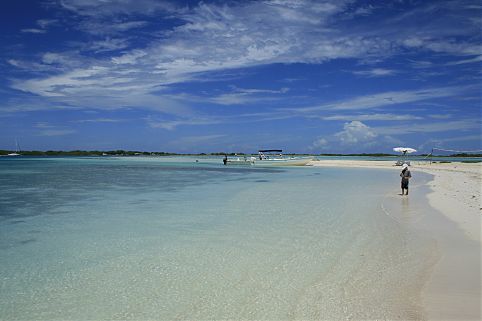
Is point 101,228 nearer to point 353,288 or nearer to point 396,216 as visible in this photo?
point 353,288

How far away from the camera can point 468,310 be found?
185 inches

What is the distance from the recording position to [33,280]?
614 centimetres

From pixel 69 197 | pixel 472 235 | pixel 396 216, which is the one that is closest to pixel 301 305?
pixel 472 235

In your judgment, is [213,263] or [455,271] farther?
[213,263]

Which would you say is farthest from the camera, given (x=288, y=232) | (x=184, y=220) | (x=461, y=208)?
(x=461, y=208)

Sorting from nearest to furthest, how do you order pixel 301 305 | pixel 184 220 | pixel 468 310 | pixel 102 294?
pixel 468 310 < pixel 301 305 < pixel 102 294 < pixel 184 220

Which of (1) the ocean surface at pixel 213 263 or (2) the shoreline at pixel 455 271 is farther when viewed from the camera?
(1) the ocean surface at pixel 213 263

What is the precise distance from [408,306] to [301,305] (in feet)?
4.76

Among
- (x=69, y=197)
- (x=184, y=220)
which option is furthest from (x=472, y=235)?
(x=69, y=197)

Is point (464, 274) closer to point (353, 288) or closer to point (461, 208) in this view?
point (353, 288)

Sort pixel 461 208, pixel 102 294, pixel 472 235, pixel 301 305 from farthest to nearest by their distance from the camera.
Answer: pixel 461 208 → pixel 472 235 → pixel 102 294 → pixel 301 305

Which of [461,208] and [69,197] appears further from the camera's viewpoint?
[69,197]

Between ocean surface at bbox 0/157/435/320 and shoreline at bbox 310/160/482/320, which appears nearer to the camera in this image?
shoreline at bbox 310/160/482/320

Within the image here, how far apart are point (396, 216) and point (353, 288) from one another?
24.7ft
